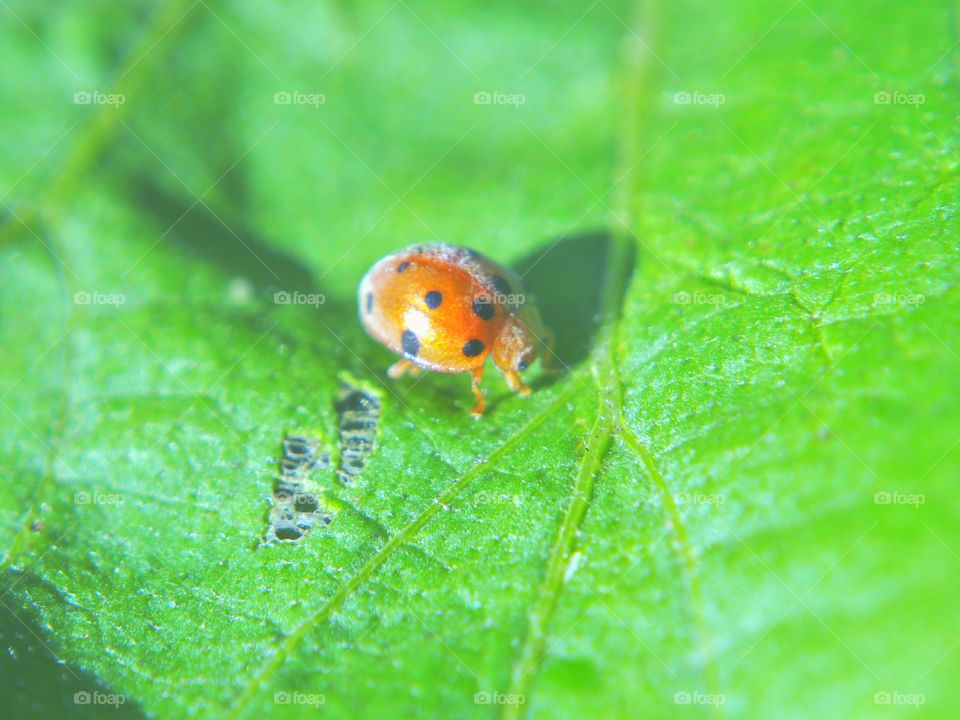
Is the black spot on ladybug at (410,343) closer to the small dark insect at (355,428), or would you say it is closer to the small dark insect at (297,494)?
the small dark insect at (355,428)

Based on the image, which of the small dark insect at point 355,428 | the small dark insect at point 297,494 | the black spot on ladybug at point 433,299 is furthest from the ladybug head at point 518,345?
the small dark insect at point 297,494

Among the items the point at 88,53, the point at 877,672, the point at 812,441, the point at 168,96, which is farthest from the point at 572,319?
the point at 88,53

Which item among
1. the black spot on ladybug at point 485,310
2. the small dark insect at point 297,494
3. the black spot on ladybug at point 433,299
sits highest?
the black spot on ladybug at point 433,299

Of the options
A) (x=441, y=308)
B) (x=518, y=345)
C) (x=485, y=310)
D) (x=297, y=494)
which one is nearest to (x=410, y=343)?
(x=441, y=308)

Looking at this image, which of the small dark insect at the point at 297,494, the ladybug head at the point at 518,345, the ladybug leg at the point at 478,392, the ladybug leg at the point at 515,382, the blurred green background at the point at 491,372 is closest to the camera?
the blurred green background at the point at 491,372

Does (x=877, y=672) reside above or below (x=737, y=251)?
below

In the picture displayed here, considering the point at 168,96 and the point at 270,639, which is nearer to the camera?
the point at 270,639

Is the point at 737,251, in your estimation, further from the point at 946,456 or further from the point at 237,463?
the point at 237,463
